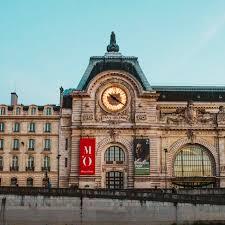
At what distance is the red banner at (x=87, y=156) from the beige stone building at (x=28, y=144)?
3.82 m

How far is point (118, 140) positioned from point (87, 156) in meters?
4.61

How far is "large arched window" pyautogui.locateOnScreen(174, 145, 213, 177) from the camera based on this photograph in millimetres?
71875

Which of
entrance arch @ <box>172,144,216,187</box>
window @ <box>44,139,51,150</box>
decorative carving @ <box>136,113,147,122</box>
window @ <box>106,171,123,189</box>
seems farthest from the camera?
window @ <box>44,139,51,150</box>

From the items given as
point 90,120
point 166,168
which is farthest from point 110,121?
point 166,168

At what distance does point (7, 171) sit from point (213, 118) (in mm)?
27557

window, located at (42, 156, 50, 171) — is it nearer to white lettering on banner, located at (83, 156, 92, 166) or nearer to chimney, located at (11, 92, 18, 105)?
white lettering on banner, located at (83, 156, 92, 166)

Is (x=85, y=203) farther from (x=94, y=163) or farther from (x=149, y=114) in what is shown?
(x=149, y=114)

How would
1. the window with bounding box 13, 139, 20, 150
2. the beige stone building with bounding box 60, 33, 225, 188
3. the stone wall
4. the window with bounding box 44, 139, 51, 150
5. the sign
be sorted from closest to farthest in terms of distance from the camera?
the stone wall < the sign < the beige stone building with bounding box 60, 33, 225, 188 < the window with bounding box 13, 139, 20, 150 < the window with bounding box 44, 139, 51, 150

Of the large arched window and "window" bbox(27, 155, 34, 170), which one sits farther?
"window" bbox(27, 155, 34, 170)

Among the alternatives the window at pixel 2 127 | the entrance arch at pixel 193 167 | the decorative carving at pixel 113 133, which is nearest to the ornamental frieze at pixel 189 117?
the entrance arch at pixel 193 167

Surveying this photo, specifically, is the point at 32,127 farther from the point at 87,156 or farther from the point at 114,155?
the point at 114,155

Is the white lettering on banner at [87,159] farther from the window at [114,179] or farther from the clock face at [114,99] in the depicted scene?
the clock face at [114,99]

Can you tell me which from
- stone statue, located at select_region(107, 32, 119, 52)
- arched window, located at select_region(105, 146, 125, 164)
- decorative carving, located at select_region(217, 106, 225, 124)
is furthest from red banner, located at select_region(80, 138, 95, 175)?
decorative carving, located at select_region(217, 106, 225, 124)

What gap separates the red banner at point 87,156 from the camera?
70250mm
